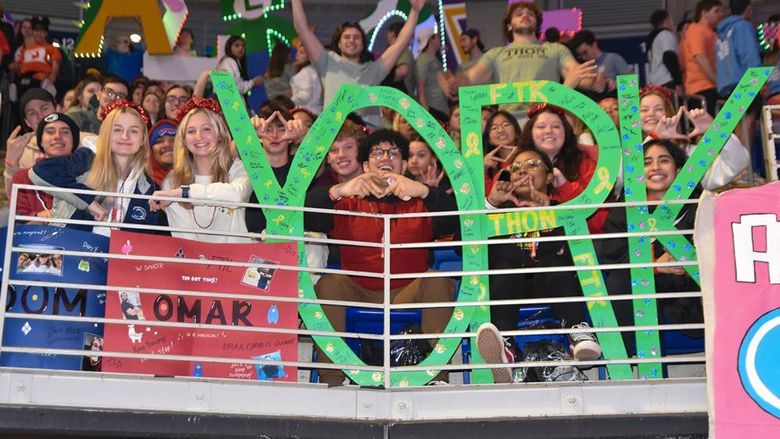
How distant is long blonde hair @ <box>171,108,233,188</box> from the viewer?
22.4 feet

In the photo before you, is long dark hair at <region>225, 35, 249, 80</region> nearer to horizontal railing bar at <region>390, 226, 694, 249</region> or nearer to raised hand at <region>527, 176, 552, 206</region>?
raised hand at <region>527, 176, 552, 206</region>

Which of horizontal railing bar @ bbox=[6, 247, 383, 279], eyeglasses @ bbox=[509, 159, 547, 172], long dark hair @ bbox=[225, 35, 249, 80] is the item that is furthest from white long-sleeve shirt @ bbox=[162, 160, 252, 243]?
long dark hair @ bbox=[225, 35, 249, 80]

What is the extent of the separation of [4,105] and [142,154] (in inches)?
211

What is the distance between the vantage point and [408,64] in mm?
10586

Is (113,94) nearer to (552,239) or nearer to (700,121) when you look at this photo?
(552,239)

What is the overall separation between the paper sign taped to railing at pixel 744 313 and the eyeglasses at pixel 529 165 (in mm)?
1252

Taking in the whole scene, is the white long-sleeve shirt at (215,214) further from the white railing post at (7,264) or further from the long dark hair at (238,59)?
the long dark hair at (238,59)

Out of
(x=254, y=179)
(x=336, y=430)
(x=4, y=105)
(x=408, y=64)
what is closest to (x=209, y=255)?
(x=254, y=179)

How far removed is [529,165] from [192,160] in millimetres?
1845

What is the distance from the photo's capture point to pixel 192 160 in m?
6.88

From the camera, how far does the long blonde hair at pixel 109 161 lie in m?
6.62

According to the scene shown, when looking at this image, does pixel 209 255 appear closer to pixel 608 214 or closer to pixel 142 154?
pixel 142 154

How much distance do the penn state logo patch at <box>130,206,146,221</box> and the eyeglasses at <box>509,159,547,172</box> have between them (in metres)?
2.00

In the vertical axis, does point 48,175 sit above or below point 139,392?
above
